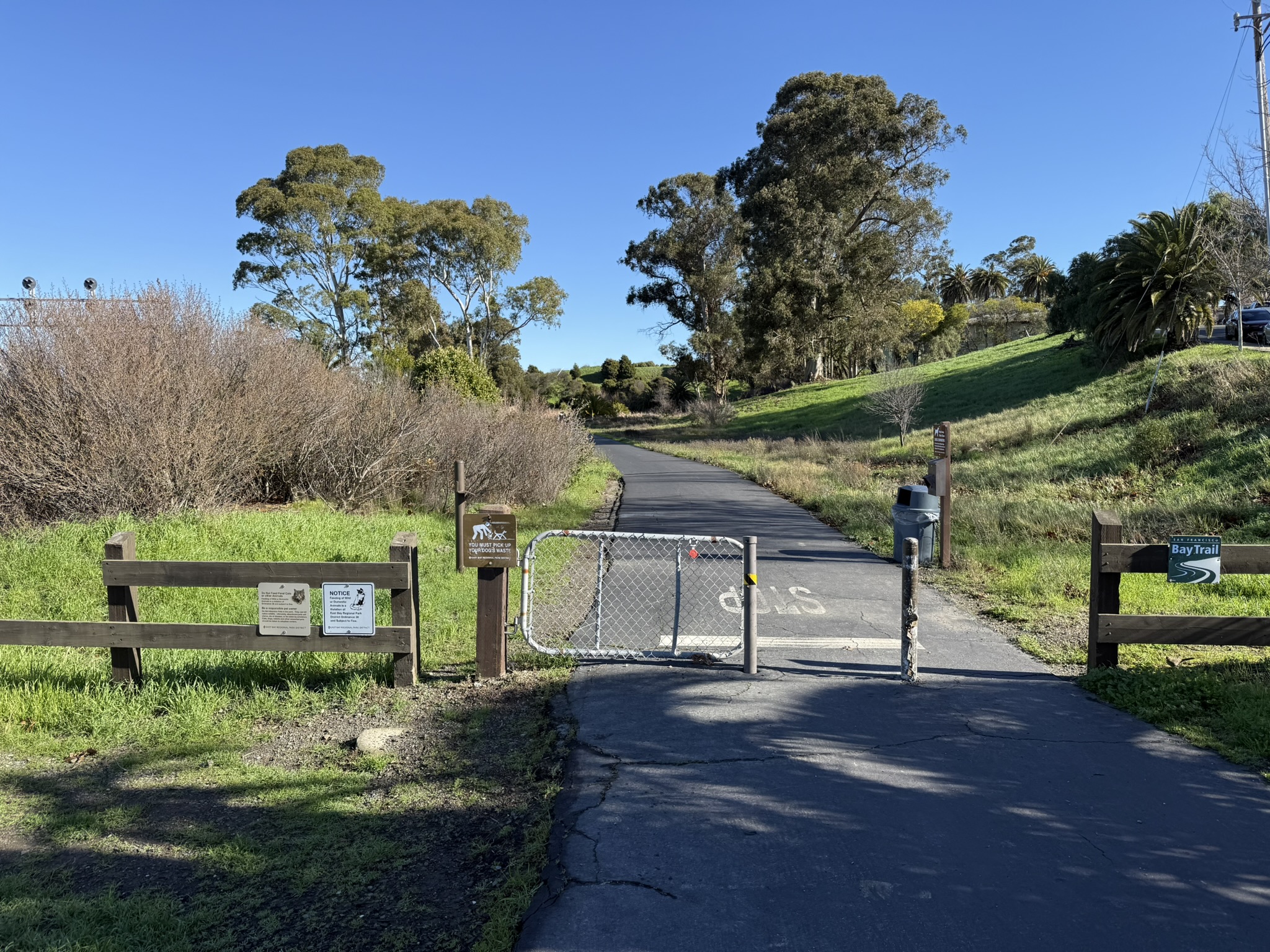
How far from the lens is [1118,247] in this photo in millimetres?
31594

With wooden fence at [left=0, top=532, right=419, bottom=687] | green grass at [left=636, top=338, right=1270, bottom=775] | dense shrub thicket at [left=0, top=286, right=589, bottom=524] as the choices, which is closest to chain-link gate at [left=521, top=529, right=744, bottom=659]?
wooden fence at [left=0, top=532, right=419, bottom=687]

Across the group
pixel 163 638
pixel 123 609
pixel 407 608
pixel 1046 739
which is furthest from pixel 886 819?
pixel 123 609

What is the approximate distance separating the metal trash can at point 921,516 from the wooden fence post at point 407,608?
745cm

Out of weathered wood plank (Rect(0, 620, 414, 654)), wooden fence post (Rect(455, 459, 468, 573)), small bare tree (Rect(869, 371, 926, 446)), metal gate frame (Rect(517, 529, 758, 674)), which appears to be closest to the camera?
weathered wood plank (Rect(0, 620, 414, 654))

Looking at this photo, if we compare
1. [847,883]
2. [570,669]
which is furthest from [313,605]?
[847,883]

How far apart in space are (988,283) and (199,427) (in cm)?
→ 10136

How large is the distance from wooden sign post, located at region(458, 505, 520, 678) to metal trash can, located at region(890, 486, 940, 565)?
6.91m

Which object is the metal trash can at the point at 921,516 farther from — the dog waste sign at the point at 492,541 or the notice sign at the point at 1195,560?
the dog waste sign at the point at 492,541

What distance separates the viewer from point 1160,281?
29859 mm

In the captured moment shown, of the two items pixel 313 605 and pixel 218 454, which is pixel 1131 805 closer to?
pixel 313 605

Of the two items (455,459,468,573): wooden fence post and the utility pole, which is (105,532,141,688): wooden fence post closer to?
(455,459,468,573): wooden fence post

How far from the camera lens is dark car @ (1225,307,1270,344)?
3284 centimetres

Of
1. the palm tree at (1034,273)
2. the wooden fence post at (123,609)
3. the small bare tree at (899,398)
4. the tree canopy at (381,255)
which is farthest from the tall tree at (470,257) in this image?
the palm tree at (1034,273)

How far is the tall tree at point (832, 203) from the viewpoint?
48.1m
